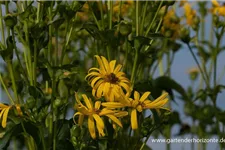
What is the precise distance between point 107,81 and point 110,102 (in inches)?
3.9

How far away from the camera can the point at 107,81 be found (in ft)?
4.07

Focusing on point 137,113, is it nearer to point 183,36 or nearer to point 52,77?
point 52,77

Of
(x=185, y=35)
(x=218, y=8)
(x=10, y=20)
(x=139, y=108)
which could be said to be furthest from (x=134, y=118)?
(x=218, y=8)

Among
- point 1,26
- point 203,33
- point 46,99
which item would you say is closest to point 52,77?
point 46,99

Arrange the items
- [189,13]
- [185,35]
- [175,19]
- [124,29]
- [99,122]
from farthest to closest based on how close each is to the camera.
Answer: [189,13]
[175,19]
[185,35]
[124,29]
[99,122]

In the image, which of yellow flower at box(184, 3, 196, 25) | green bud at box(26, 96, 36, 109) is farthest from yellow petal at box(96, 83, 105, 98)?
yellow flower at box(184, 3, 196, 25)

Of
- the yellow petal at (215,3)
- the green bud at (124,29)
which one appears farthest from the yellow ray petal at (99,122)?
the yellow petal at (215,3)

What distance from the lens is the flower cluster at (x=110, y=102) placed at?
3.73ft

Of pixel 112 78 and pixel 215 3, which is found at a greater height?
pixel 215 3

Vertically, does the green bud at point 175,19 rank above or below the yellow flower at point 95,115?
above

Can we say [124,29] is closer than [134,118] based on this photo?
No

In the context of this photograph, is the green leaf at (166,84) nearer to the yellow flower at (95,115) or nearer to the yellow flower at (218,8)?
the yellow flower at (218,8)

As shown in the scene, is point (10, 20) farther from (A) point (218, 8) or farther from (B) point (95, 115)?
(A) point (218, 8)

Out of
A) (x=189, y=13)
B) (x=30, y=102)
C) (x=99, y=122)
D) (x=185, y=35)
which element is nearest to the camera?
(x=99, y=122)
